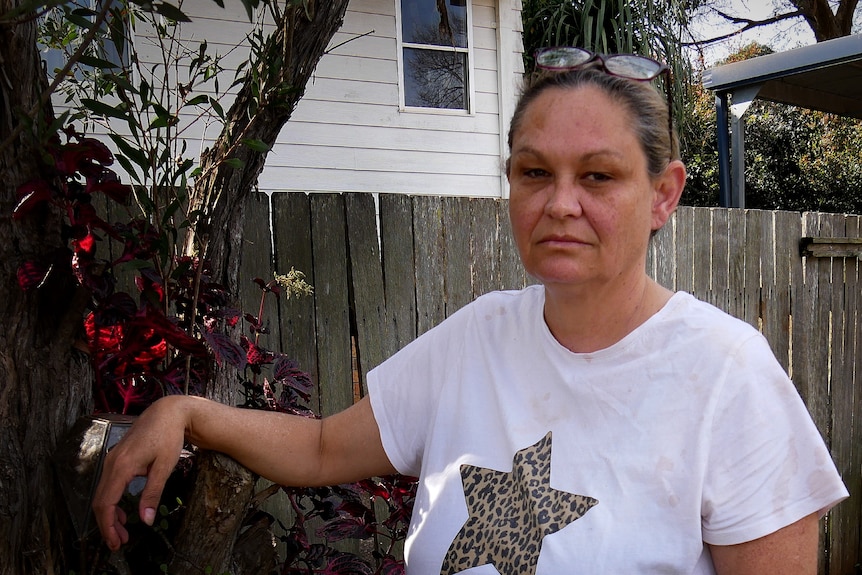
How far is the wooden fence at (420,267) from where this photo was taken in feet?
9.89

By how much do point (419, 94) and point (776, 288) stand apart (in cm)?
396

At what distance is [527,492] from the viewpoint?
61.4 inches

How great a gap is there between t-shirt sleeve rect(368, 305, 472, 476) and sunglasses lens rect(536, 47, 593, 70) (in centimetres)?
61

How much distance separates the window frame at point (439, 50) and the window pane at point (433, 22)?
0.07m

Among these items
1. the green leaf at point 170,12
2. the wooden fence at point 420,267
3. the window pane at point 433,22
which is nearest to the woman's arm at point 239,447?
the green leaf at point 170,12

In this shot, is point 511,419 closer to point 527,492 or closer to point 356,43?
point 527,492

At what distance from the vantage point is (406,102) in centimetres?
740

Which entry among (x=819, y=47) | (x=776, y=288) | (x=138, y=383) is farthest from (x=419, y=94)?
(x=138, y=383)

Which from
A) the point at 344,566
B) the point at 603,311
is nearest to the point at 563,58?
the point at 603,311

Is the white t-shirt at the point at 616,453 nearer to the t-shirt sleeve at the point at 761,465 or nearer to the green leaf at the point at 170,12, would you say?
Answer: the t-shirt sleeve at the point at 761,465

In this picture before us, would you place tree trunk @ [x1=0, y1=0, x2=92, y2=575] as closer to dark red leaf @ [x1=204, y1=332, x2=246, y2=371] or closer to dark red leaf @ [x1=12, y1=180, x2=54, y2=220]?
dark red leaf @ [x1=12, y1=180, x2=54, y2=220]

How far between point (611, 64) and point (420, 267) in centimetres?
175

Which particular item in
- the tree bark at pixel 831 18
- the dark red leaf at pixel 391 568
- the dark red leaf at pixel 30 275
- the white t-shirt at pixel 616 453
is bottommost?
the dark red leaf at pixel 391 568

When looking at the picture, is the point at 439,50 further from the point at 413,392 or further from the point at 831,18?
the point at 831,18
